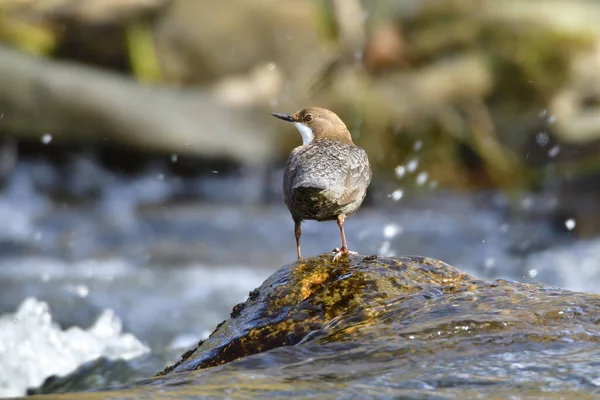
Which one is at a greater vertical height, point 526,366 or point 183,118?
point 183,118

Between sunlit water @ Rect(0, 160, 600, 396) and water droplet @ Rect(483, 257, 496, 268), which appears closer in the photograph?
sunlit water @ Rect(0, 160, 600, 396)

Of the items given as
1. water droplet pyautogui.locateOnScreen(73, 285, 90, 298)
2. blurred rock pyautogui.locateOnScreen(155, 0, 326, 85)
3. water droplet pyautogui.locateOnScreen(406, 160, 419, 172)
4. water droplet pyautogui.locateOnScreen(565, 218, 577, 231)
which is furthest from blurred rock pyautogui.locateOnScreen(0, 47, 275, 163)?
water droplet pyautogui.locateOnScreen(565, 218, 577, 231)

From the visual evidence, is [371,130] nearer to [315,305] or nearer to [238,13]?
[238,13]

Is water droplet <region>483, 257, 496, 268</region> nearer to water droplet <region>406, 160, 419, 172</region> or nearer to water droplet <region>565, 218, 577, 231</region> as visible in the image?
water droplet <region>565, 218, 577, 231</region>

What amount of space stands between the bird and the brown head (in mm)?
195

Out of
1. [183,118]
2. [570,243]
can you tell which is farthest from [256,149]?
[570,243]

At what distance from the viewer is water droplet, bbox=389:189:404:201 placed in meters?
12.3

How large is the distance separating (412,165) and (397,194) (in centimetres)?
48


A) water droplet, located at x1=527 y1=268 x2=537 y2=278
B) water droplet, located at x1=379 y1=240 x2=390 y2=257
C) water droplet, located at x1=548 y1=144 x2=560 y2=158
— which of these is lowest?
water droplet, located at x1=527 y1=268 x2=537 y2=278

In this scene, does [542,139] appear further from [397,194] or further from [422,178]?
[397,194]

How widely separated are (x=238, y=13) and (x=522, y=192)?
16.5ft

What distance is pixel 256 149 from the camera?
40.2ft

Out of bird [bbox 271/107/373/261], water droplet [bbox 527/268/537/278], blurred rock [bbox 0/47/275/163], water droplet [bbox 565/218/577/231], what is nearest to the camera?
bird [bbox 271/107/373/261]

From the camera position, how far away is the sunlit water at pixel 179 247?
800 cm
